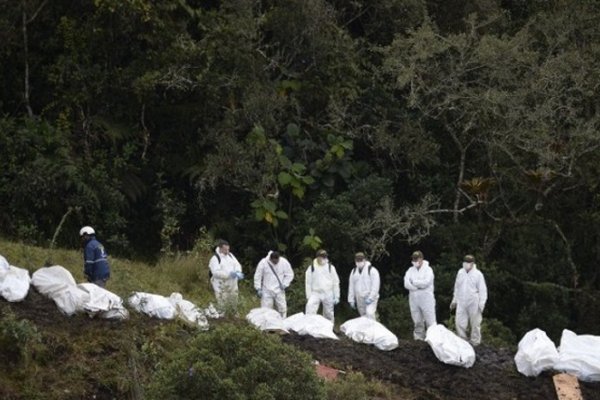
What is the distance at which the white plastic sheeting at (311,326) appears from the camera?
1941 centimetres

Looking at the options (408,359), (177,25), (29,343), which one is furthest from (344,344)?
(177,25)

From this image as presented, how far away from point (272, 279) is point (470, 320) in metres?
3.53

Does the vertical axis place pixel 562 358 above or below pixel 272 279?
above

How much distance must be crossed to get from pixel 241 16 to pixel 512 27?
255 inches

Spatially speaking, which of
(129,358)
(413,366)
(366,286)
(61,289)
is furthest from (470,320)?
(129,358)

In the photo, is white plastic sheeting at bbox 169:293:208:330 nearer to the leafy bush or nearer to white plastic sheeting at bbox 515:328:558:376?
white plastic sheeting at bbox 515:328:558:376

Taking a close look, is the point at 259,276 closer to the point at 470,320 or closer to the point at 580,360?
the point at 470,320

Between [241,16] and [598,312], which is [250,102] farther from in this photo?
[598,312]

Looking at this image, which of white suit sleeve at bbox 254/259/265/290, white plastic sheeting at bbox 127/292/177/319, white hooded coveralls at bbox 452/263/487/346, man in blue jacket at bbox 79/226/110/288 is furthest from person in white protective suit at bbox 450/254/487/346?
man in blue jacket at bbox 79/226/110/288

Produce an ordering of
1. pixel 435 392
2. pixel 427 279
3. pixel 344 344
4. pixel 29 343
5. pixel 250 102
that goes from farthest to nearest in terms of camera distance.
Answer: pixel 250 102 < pixel 427 279 < pixel 344 344 < pixel 435 392 < pixel 29 343

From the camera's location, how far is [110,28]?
27.0 m

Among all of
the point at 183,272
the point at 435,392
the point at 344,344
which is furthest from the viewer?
the point at 183,272

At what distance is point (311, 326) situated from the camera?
19.6m

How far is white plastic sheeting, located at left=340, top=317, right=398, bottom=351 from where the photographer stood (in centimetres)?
1909
